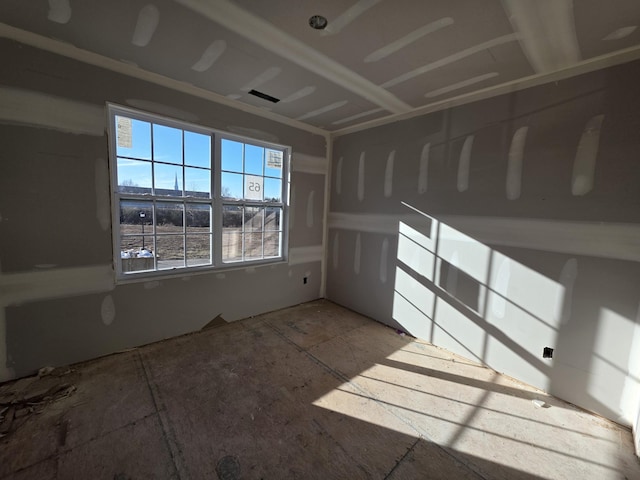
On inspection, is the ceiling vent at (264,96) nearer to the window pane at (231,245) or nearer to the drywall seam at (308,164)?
the drywall seam at (308,164)

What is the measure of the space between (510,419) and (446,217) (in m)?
1.87

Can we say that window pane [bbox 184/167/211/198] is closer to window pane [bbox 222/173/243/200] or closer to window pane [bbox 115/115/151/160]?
window pane [bbox 222/173/243/200]

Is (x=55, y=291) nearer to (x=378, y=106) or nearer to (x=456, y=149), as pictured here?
(x=378, y=106)

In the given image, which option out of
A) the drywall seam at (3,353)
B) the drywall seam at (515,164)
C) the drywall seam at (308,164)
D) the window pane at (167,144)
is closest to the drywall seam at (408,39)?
the drywall seam at (515,164)

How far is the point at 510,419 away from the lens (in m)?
2.00

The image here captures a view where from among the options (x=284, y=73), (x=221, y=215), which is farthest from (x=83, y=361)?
(x=284, y=73)

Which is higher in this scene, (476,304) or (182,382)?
(476,304)

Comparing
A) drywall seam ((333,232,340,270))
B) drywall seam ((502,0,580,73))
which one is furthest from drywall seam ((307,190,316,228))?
drywall seam ((502,0,580,73))

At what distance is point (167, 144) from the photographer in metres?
2.75

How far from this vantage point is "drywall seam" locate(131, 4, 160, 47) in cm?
168

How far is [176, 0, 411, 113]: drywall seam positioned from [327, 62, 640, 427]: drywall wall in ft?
3.17

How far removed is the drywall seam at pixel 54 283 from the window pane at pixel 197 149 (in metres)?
1.38

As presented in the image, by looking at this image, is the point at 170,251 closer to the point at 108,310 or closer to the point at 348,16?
the point at 108,310

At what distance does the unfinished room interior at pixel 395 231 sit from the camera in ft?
5.45
